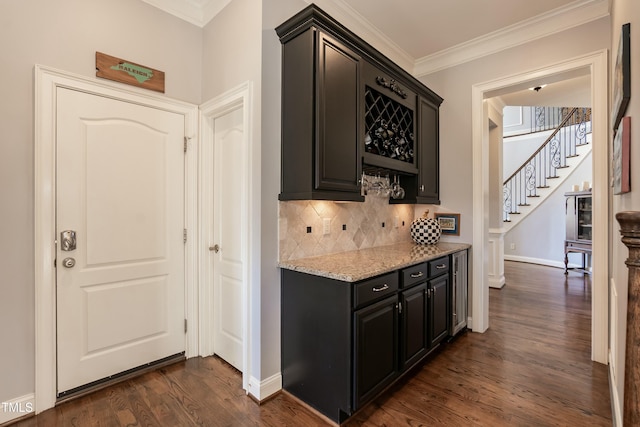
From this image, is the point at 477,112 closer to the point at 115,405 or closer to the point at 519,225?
the point at 115,405

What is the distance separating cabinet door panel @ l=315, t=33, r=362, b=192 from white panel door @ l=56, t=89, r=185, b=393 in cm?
135

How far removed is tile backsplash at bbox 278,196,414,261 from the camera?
234 centimetres

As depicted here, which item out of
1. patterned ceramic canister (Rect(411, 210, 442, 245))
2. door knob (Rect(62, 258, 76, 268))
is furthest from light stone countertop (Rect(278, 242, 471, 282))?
door knob (Rect(62, 258, 76, 268))

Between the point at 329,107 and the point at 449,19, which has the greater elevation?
the point at 449,19

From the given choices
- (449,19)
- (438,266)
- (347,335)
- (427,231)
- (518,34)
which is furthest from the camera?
(427,231)

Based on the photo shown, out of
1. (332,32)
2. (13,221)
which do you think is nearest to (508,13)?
(332,32)

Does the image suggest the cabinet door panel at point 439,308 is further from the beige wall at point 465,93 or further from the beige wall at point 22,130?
the beige wall at point 22,130

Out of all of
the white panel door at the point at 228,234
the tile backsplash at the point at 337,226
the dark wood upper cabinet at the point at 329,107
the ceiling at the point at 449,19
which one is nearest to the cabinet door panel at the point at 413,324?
the tile backsplash at the point at 337,226

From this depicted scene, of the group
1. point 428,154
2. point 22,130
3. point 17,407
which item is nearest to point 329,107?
point 428,154

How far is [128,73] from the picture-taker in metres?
2.35

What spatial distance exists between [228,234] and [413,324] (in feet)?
5.48

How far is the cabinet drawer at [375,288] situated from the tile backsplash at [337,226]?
A: 2.12 feet

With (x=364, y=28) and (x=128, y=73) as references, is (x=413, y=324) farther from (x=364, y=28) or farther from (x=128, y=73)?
(x=128, y=73)

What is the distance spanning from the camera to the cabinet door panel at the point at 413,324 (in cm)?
227
